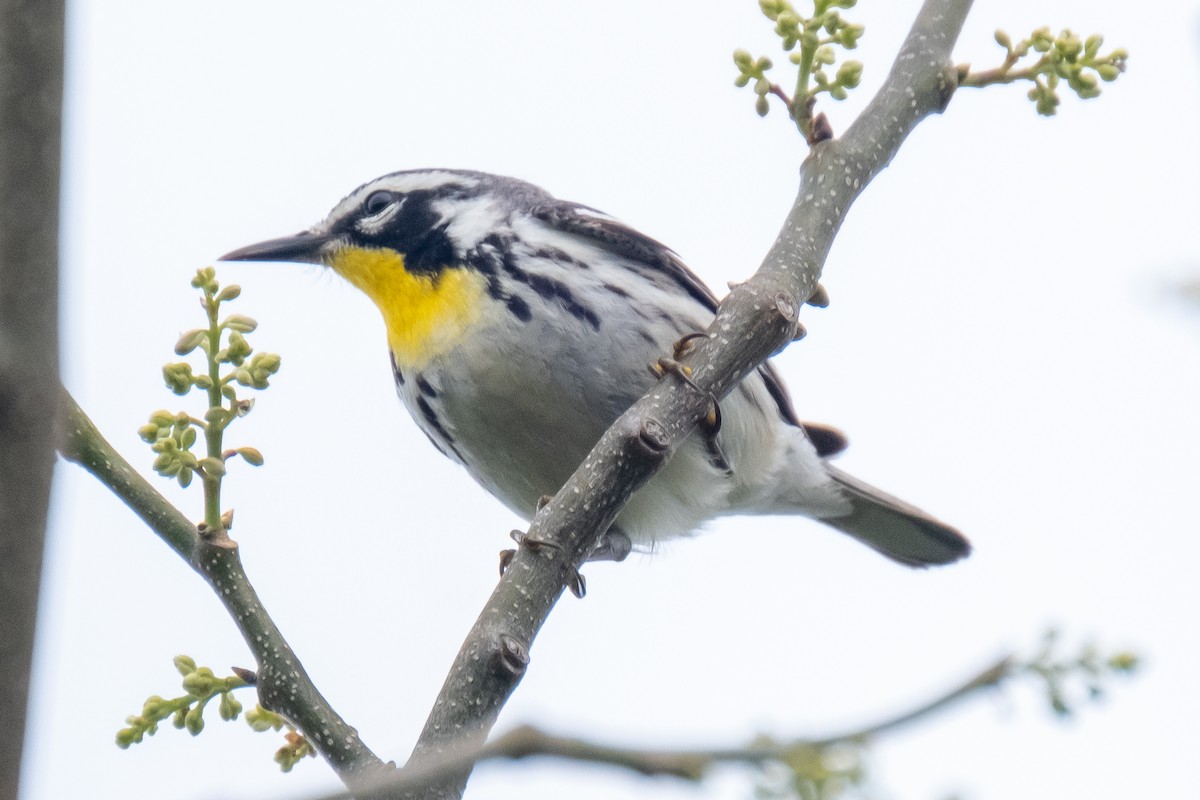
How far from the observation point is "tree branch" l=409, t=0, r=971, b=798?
8.45 feet

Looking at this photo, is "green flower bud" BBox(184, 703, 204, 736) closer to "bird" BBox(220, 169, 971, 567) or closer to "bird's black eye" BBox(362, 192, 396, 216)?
"bird" BBox(220, 169, 971, 567)

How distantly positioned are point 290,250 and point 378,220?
1.25 feet

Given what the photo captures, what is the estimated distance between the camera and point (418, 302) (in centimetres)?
470

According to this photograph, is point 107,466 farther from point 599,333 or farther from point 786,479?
point 786,479

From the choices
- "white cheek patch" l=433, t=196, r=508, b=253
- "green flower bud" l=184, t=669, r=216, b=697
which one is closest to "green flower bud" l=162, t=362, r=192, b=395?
"green flower bud" l=184, t=669, r=216, b=697

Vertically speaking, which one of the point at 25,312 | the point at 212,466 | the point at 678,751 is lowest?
the point at 678,751

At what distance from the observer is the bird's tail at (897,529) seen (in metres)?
6.33

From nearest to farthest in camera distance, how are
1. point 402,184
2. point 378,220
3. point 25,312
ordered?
point 25,312
point 378,220
point 402,184

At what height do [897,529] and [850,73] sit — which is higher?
[897,529]

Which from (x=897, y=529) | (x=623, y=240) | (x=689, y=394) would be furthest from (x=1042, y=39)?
(x=897, y=529)

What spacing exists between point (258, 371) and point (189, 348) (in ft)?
0.44

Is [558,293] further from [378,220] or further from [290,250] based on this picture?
[290,250]

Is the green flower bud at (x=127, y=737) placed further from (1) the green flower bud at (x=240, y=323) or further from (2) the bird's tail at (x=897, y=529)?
(2) the bird's tail at (x=897, y=529)

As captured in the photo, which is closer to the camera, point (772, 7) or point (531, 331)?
point (772, 7)
